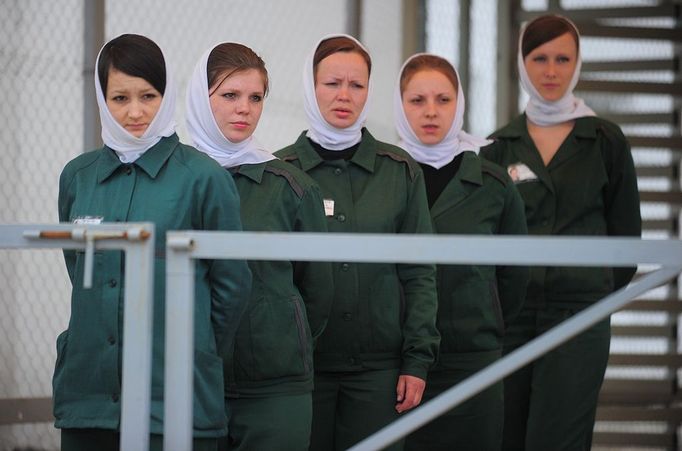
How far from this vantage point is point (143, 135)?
334 cm

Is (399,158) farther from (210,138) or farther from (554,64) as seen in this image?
(554,64)

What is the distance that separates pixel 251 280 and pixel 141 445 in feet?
1.92

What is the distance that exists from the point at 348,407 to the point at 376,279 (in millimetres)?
416

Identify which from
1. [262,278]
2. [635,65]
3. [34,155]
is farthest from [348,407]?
[635,65]

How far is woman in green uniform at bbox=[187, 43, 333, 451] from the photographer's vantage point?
351 cm

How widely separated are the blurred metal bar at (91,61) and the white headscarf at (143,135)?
1.63 metres

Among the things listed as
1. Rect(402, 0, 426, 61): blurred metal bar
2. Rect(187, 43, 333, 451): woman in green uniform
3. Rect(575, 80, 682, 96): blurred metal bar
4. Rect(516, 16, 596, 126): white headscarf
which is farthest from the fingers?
Rect(575, 80, 682, 96): blurred metal bar

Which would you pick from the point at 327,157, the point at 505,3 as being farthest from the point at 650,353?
the point at 327,157

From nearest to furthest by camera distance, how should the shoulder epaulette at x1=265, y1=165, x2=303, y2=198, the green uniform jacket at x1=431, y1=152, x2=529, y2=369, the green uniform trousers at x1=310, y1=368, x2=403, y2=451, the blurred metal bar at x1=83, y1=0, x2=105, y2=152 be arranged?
1. the shoulder epaulette at x1=265, y1=165, x2=303, y2=198
2. the green uniform trousers at x1=310, y1=368, x2=403, y2=451
3. the green uniform jacket at x1=431, y1=152, x2=529, y2=369
4. the blurred metal bar at x1=83, y1=0, x2=105, y2=152

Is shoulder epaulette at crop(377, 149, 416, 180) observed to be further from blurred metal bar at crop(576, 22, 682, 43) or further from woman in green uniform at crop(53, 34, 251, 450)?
blurred metal bar at crop(576, 22, 682, 43)

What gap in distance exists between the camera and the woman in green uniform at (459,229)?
4391 mm

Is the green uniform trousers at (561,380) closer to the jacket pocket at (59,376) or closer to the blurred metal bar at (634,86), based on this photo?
the jacket pocket at (59,376)

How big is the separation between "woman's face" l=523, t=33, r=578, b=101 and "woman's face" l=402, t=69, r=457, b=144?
1.91 feet

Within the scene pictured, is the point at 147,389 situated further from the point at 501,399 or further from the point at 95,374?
the point at 501,399
